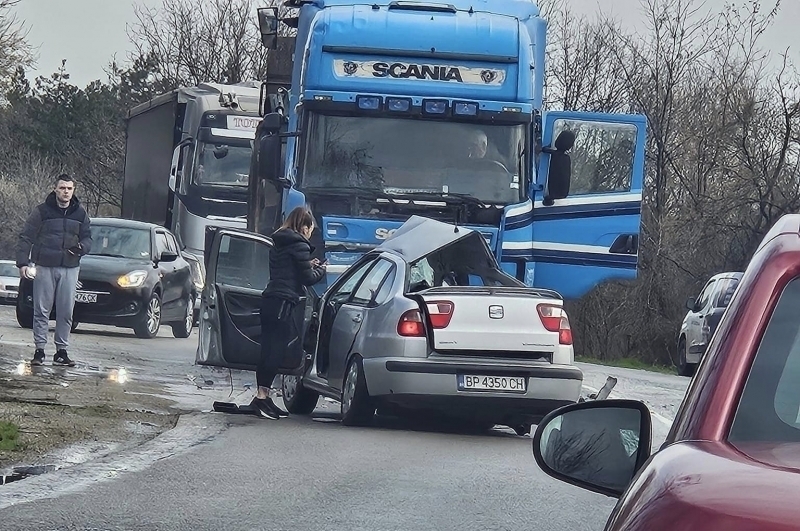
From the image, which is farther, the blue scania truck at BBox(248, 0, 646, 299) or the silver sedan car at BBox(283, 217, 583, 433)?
the blue scania truck at BBox(248, 0, 646, 299)

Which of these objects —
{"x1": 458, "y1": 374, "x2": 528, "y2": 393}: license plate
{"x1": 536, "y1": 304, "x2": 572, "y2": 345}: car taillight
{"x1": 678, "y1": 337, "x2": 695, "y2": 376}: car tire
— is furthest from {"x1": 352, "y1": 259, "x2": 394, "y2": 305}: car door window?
{"x1": 678, "y1": 337, "x2": 695, "y2": 376}: car tire

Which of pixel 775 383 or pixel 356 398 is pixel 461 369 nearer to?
pixel 356 398

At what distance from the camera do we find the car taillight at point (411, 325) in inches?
467

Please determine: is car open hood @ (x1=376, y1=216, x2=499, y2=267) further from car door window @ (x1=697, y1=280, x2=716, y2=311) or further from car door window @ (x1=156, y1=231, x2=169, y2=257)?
car door window @ (x1=697, y1=280, x2=716, y2=311)

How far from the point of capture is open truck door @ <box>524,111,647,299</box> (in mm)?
15570

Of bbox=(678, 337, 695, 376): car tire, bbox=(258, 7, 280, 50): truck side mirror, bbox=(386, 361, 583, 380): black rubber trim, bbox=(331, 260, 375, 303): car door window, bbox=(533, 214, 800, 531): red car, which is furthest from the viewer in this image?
bbox=(678, 337, 695, 376): car tire

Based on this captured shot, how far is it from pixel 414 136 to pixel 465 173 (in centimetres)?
64

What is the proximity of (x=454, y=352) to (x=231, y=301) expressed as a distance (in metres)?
2.77

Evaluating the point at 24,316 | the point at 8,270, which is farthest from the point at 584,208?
the point at 8,270

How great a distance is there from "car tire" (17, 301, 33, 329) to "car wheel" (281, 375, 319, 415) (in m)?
9.45

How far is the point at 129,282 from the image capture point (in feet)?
72.2

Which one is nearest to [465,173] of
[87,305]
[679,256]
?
[87,305]

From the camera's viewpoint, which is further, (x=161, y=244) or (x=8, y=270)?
(x=8, y=270)

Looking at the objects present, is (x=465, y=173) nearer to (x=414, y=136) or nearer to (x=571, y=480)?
(x=414, y=136)
